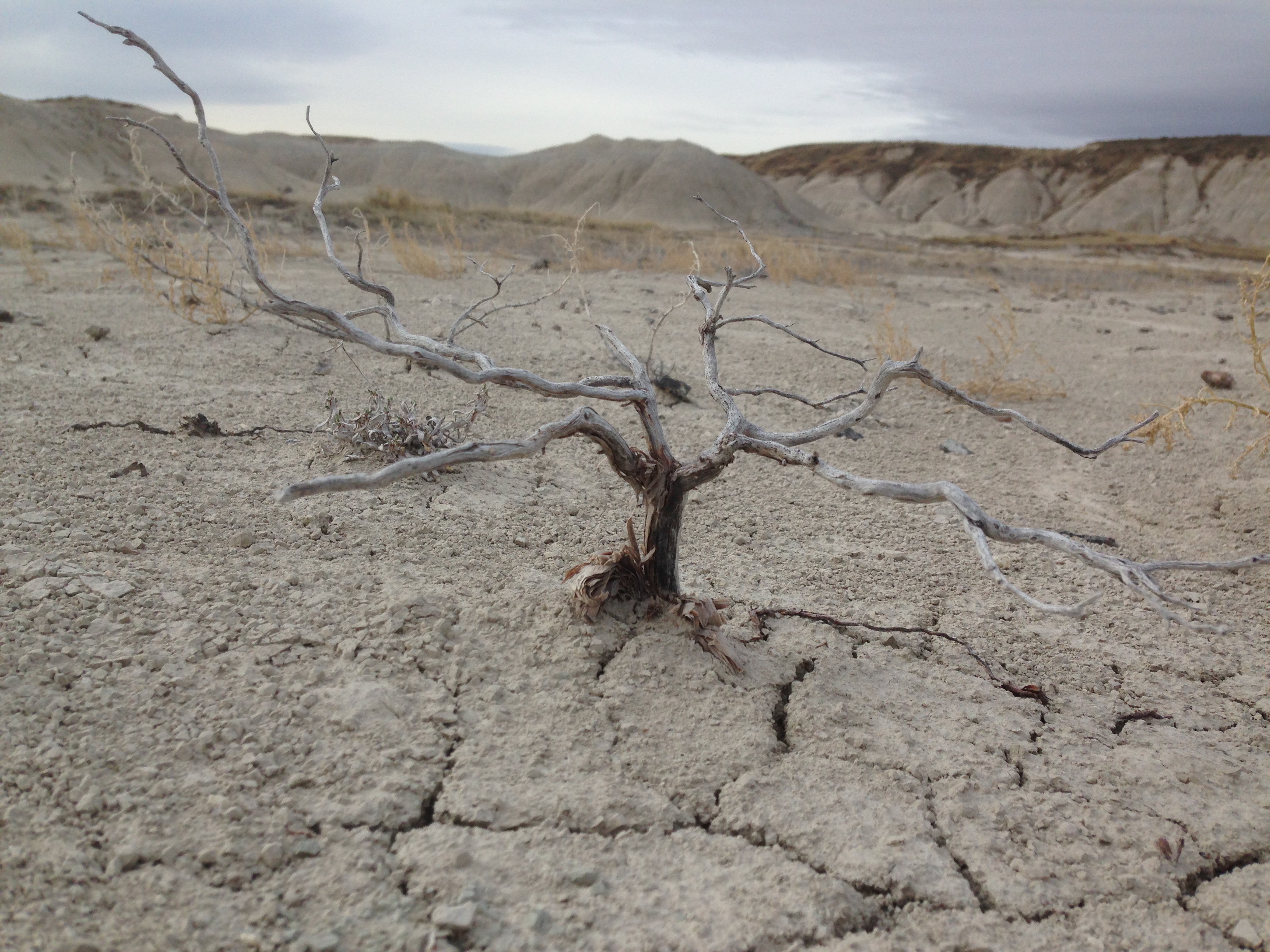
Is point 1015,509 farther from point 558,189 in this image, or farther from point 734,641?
point 558,189

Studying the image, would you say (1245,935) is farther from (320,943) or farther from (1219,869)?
(320,943)

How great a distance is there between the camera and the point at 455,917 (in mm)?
1392

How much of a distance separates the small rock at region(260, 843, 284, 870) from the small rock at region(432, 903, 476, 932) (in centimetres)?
30

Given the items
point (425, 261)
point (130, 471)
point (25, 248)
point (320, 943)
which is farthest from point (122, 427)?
point (25, 248)

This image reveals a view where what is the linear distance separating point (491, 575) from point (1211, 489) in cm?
361

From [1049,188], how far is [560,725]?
62.4 m

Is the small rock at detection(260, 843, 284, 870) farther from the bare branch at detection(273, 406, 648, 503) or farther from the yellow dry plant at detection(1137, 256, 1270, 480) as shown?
the yellow dry plant at detection(1137, 256, 1270, 480)

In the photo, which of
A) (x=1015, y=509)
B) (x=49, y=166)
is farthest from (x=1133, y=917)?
(x=49, y=166)

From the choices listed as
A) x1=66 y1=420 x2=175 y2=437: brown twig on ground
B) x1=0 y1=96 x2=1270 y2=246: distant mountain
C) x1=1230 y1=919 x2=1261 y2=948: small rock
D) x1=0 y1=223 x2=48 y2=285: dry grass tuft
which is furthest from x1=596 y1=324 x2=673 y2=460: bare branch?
x1=0 y1=96 x2=1270 y2=246: distant mountain

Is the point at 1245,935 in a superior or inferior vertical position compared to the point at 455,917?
inferior

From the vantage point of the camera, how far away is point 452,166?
46.3 m

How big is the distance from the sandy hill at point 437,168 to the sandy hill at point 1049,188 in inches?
200

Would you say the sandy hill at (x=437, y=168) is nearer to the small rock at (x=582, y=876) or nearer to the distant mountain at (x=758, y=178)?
the distant mountain at (x=758, y=178)

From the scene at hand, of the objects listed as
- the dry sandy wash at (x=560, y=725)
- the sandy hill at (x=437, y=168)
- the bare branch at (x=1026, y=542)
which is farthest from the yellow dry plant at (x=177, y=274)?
the sandy hill at (x=437, y=168)
